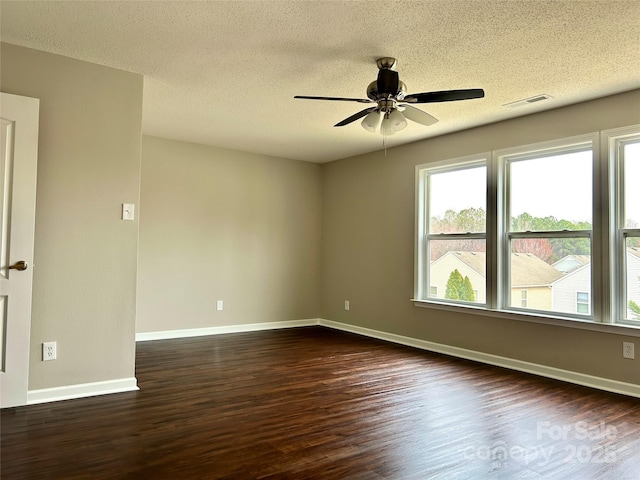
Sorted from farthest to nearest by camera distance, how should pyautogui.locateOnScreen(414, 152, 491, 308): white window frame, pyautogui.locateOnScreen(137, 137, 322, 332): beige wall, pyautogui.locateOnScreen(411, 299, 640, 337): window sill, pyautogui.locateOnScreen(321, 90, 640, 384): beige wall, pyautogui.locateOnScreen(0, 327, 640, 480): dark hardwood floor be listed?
pyautogui.locateOnScreen(137, 137, 322, 332): beige wall < pyautogui.locateOnScreen(414, 152, 491, 308): white window frame < pyautogui.locateOnScreen(321, 90, 640, 384): beige wall < pyautogui.locateOnScreen(411, 299, 640, 337): window sill < pyautogui.locateOnScreen(0, 327, 640, 480): dark hardwood floor

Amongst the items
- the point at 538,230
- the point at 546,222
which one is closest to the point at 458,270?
the point at 538,230

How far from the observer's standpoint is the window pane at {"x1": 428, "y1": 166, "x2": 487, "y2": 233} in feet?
15.9

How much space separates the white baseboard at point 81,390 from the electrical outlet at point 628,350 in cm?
390

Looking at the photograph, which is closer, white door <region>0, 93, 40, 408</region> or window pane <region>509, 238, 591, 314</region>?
white door <region>0, 93, 40, 408</region>

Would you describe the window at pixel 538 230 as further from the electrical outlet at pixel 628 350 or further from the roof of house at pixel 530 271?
the electrical outlet at pixel 628 350

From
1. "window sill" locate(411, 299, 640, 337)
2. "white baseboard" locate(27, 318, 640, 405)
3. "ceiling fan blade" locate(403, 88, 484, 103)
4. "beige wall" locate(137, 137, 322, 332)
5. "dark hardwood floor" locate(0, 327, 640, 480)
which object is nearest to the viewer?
"dark hardwood floor" locate(0, 327, 640, 480)

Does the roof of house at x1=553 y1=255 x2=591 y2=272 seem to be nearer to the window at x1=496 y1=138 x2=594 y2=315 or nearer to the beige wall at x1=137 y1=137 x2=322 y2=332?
the window at x1=496 y1=138 x2=594 y2=315

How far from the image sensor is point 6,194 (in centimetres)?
297

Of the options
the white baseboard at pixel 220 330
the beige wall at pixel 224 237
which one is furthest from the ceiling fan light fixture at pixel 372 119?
the white baseboard at pixel 220 330

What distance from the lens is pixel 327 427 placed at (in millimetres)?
2791

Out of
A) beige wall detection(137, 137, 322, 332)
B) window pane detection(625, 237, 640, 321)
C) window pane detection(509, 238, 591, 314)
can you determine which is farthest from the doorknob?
window pane detection(625, 237, 640, 321)

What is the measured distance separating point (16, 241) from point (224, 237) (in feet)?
10.3

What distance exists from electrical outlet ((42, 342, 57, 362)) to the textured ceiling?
6.83 ft

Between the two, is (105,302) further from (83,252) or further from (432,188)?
(432,188)
